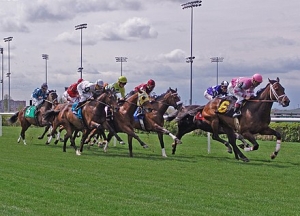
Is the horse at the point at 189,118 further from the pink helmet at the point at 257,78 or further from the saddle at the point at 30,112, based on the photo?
the saddle at the point at 30,112

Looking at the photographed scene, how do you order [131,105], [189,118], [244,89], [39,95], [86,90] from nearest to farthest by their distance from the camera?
[244,89], [131,105], [86,90], [189,118], [39,95]

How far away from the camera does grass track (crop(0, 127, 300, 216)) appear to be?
7105 millimetres

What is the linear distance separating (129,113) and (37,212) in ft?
27.8

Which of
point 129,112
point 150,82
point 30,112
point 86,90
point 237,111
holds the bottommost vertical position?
point 30,112

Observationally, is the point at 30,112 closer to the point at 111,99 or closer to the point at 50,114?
the point at 50,114

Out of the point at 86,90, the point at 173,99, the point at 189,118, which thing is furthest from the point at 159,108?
the point at 86,90

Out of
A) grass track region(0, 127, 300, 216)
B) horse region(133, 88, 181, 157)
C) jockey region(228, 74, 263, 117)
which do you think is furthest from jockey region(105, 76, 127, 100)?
jockey region(228, 74, 263, 117)

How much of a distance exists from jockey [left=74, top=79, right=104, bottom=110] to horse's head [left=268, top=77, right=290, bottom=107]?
16.6 feet

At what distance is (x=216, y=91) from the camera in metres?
16.3

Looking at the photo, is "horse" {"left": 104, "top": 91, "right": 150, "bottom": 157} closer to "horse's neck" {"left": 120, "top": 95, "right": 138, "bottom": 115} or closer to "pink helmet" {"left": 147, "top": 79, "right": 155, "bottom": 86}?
"horse's neck" {"left": 120, "top": 95, "right": 138, "bottom": 115}

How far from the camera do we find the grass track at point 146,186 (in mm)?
7105

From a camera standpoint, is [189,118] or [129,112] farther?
[189,118]

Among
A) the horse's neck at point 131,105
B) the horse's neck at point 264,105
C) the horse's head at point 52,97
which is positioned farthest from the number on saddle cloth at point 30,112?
the horse's neck at point 264,105

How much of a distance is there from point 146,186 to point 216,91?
25.6 ft
